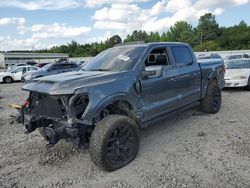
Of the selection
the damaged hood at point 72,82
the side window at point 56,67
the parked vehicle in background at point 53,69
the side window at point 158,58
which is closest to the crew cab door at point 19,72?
the parked vehicle in background at point 53,69

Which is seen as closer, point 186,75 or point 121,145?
point 121,145

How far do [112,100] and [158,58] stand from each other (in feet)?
6.12

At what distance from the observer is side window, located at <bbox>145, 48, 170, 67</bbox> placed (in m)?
5.65

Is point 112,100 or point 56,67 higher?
point 112,100

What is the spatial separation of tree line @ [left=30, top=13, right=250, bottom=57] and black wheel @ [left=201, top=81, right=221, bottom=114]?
2521 inches

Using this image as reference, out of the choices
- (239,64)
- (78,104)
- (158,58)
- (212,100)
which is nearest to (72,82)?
(78,104)

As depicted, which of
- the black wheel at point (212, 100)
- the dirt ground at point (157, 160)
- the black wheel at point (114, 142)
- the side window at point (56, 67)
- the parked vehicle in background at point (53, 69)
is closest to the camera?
the dirt ground at point (157, 160)

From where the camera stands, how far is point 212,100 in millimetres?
7535

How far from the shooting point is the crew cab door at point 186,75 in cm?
611

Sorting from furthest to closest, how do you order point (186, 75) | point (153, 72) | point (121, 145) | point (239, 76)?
point (239, 76) → point (186, 75) → point (153, 72) → point (121, 145)

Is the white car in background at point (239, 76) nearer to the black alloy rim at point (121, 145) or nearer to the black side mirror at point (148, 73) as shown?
the black side mirror at point (148, 73)

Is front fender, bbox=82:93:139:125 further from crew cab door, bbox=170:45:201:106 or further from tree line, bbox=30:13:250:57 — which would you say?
tree line, bbox=30:13:250:57

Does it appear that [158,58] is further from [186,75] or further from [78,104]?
[78,104]

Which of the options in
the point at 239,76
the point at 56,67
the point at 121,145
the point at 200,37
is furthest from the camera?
the point at 200,37
